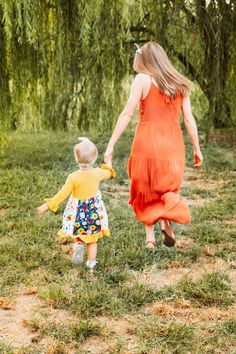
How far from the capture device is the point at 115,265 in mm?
4164

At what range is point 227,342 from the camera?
10.1 ft

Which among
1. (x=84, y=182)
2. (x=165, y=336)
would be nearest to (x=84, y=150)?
(x=84, y=182)

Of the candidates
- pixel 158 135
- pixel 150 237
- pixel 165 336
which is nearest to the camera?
pixel 165 336

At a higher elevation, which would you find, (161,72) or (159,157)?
(161,72)

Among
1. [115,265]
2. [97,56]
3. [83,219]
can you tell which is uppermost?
[97,56]

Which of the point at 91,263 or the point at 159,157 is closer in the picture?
the point at 91,263

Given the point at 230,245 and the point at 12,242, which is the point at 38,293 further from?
the point at 230,245

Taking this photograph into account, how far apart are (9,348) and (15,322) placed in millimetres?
346

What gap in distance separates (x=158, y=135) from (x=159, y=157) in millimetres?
158

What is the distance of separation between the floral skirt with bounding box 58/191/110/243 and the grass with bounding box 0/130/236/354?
0.74 feet

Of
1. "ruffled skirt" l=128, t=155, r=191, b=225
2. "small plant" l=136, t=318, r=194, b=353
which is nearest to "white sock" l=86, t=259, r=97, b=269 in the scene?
"ruffled skirt" l=128, t=155, r=191, b=225

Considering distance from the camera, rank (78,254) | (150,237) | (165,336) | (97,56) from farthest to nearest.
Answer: (97,56) → (150,237) → (78,254) → (165,336)

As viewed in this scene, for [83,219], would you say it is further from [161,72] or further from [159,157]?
[161,72]

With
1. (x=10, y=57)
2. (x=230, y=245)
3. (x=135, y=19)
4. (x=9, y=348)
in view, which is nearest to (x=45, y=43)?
(x=10, y=57)
